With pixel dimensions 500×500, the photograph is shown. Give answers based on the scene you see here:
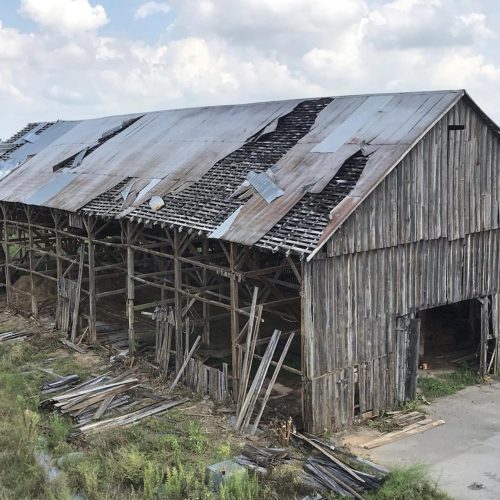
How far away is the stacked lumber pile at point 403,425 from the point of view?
587 inches

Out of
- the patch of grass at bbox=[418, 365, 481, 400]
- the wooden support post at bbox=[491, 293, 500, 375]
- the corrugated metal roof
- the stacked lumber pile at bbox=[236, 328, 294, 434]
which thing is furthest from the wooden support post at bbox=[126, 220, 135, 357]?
the wooden support post at bbox=[491, 293, 500, 375]

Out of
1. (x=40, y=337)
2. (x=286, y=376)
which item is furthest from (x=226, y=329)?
(x=40, y=337)

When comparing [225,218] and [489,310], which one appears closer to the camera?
[225,218]

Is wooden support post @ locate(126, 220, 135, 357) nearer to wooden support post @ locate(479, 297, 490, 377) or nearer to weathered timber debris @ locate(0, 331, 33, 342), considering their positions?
weathered timber debris @ locate(0, 331, 33, 342)

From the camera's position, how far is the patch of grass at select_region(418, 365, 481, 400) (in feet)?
58.7

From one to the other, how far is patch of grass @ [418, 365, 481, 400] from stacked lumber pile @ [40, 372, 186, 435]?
6.84 meters

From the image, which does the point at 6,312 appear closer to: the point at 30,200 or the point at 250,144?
the point at 30,200

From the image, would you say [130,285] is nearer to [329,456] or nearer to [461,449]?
[329,456]

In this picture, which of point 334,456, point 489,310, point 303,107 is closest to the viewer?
point 334,456

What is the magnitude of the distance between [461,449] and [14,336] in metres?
16.4

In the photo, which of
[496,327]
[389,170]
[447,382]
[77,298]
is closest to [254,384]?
[389,170]

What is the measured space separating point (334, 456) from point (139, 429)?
4771 millimetres

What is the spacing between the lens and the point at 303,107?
2083 cm

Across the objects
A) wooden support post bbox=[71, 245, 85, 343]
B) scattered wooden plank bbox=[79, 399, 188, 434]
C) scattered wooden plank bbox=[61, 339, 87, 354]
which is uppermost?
wooden support post bbox=[71, 245, 85, 343]
